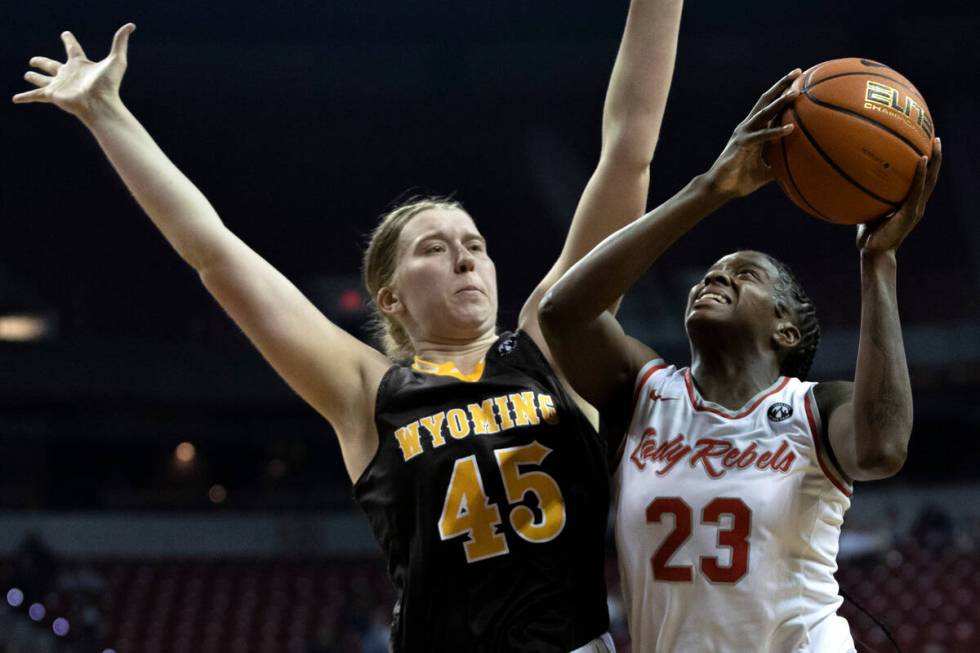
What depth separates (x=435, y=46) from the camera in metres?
13.7

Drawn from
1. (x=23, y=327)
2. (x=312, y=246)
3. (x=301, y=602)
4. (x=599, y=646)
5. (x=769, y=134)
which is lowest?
(x=301, y=602)

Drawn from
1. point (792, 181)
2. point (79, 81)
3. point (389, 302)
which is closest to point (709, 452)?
point (792, 181)

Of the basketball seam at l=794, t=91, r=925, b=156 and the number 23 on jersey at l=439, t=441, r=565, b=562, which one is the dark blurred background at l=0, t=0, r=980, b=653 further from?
the basketball seam at l=794, t=91, r=925, b=156

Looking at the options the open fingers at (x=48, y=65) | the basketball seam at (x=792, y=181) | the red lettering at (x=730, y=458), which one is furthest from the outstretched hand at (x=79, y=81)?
the red lettering at (x=730, y=458)

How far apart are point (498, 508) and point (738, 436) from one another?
1.76 ft

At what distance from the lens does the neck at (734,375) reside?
8.07 feet

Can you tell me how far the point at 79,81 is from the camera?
8.89 ft

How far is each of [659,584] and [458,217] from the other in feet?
3.50

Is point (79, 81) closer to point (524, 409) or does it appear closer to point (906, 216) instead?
point (524, 409)

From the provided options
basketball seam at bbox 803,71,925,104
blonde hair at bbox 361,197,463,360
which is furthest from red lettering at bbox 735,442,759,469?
blonde hair at bbox 361,197,463,360

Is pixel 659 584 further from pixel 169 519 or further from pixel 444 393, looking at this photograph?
pixel 169 519

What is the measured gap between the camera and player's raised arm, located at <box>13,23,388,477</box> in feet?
8.33

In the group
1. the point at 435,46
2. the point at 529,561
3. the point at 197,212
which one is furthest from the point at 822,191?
the point at 435,46

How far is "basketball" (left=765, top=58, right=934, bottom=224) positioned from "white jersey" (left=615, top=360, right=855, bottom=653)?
420 millimetres
